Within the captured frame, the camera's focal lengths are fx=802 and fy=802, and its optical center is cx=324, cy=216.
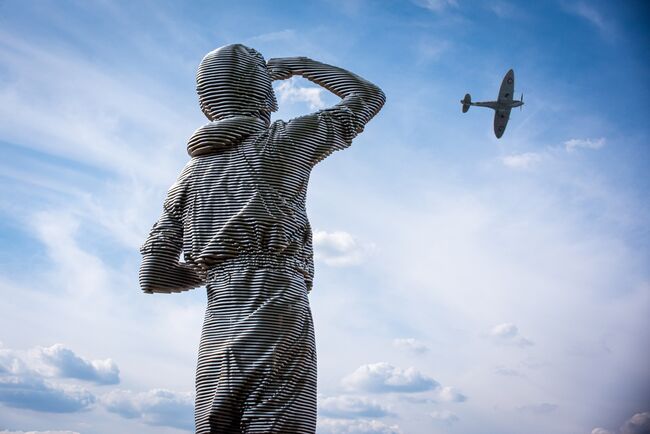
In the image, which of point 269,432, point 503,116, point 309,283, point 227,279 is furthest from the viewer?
point 503,116

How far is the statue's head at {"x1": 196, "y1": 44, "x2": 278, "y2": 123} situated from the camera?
8.95 meters

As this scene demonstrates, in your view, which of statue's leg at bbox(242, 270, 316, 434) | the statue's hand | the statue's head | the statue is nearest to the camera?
statue's leg at bbox(242, 270, 316, 434)

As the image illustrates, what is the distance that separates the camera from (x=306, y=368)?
26.3 ft

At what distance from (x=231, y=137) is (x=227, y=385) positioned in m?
2.62

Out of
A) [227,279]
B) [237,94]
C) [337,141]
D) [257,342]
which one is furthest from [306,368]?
[237,94]

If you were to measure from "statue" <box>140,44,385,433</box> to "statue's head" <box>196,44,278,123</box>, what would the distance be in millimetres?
11

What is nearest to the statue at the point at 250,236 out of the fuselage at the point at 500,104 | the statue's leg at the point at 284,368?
the statue's leg at the point at 284,368

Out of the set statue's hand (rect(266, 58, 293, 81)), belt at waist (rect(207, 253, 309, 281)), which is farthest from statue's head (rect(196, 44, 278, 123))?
belt at waist (rect(207, 253, 309, 281))

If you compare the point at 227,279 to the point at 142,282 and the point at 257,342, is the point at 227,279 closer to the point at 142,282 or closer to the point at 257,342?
the point at 257,342

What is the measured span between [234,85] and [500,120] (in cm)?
4081

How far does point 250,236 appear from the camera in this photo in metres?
8.09

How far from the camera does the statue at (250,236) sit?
7801 mm

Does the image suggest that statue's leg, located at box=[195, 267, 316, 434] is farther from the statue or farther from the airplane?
the airplane

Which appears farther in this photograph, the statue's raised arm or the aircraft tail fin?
the aircraft tail fin
